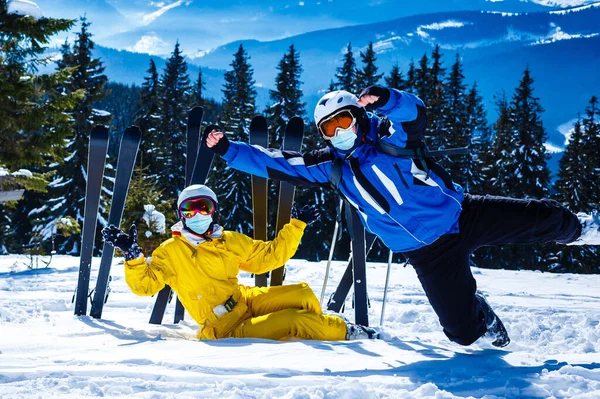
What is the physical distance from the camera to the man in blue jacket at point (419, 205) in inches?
141

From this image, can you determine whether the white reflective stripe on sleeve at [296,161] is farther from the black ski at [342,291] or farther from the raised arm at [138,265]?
the black ski at [342,291]

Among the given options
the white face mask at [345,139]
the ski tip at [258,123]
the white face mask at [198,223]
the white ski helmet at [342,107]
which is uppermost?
the ski tip at [258,123]

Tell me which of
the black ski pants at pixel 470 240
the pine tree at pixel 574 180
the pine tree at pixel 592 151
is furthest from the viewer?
the pine tree at pixel 592 151

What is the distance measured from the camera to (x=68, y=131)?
15.8 m

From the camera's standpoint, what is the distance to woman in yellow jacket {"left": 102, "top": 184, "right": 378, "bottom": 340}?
13.8 ft

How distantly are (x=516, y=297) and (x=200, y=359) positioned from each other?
560cm

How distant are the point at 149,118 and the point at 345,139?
3218cm

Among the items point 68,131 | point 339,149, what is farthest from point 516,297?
point 68,131

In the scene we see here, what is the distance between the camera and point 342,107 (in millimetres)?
3730

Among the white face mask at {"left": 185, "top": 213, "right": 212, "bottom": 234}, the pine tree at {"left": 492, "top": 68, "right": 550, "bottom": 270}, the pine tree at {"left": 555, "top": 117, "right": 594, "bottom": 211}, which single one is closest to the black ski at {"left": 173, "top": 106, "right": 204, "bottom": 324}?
the white face mask at {"left": 185, "top": 213, "right": 212, "bottom": 234}

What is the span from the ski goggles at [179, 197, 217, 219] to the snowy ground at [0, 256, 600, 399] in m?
0.96

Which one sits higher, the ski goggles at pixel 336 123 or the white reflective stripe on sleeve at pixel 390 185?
the ski goggles at pixel 336 123

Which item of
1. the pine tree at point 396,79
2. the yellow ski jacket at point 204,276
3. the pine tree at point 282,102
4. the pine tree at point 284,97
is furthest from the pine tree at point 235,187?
the yellow ski jacket at point 204,276

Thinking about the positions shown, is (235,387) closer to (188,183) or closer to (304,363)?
(304,363)
